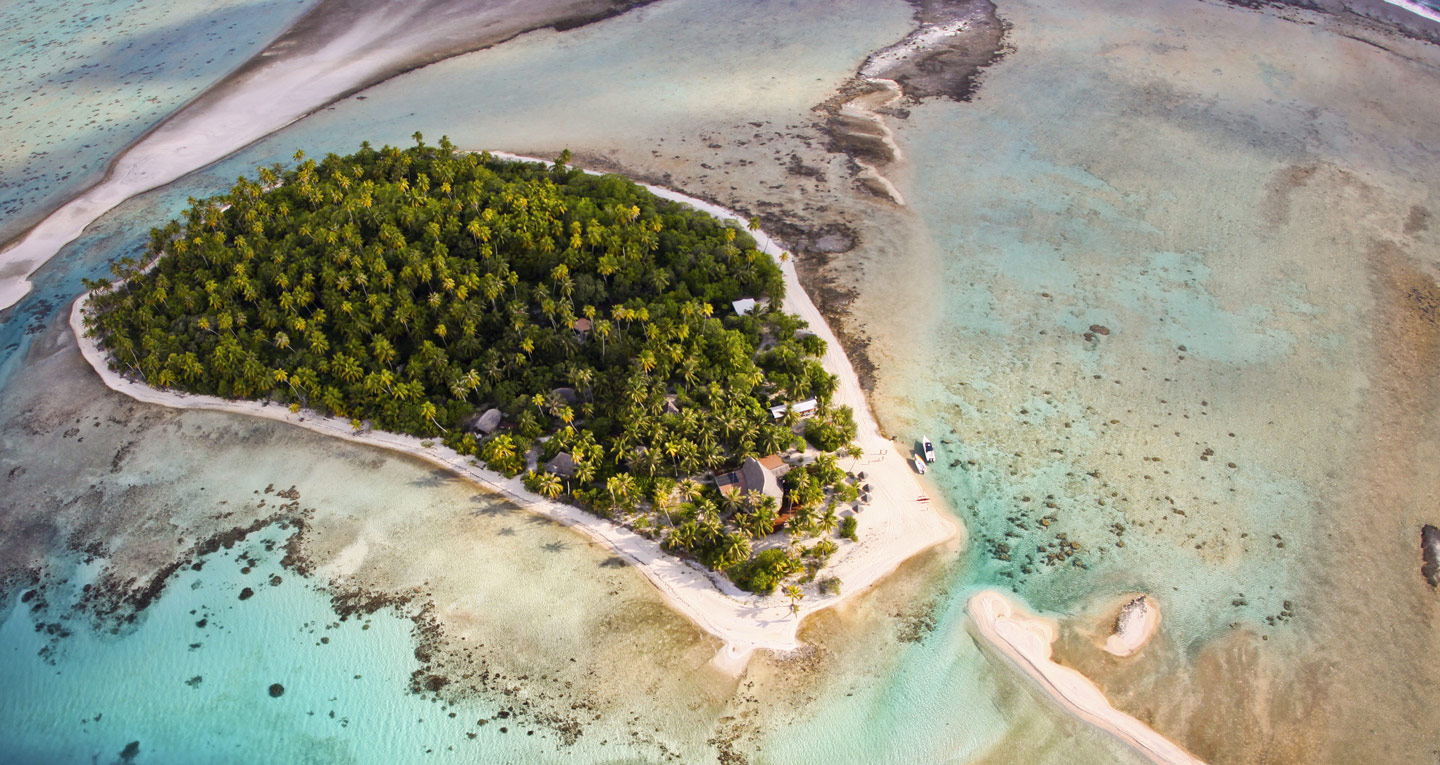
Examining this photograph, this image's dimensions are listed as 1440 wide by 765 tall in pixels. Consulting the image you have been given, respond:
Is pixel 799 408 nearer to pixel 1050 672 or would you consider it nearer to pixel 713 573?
pixel 713 573

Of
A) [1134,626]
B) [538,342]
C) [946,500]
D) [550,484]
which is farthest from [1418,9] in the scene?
[550,484]

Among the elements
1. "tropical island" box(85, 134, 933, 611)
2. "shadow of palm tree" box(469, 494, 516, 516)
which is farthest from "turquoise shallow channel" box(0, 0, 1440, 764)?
"tropical island" box(85, 134, 933, 611)

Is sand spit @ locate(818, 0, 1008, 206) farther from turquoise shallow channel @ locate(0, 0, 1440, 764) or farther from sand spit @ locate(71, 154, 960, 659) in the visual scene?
sand spit @ locate(71, 154, 960, 659)

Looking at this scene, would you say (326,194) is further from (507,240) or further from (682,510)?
(682,510)

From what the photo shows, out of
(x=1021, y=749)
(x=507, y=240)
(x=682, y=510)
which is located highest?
(x=507, y=240)

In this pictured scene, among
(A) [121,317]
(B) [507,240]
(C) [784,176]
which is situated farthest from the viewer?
(C) [784,176]

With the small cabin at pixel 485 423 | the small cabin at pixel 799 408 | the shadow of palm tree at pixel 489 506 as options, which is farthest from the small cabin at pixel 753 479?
the small cabin at pixel 485 423

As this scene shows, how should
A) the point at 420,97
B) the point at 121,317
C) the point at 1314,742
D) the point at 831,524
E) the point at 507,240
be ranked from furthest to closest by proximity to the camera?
the point at 420,97, the point at 507,240, the point at 121,317, the point at 831,524, the point at 1314,742

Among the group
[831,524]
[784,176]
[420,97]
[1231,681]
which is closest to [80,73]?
[420,97]
